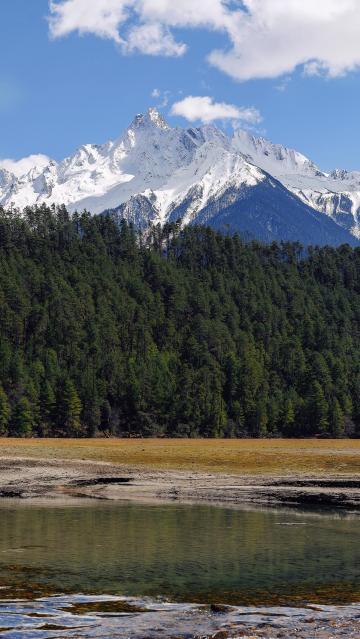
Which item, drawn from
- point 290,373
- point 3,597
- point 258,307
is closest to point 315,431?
point 290,373

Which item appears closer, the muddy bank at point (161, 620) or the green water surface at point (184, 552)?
the muddy bank at point (161, 620)

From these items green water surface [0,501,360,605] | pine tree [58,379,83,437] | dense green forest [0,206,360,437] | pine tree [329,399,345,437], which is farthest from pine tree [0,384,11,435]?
green water surface [0,501,360,605]

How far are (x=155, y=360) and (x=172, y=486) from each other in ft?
304

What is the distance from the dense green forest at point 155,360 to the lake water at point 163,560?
83.9 metres

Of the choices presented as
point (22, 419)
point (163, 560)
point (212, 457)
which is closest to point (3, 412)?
point (22, 419)

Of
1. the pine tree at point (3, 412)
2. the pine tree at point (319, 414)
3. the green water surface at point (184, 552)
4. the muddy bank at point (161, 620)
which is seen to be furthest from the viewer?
the pine tree at point (319, 414)

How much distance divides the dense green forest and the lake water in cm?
8389

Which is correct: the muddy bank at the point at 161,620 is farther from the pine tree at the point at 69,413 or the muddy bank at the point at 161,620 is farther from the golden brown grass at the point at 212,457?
the pine tree at the point at 69,413

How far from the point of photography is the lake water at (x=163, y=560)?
28.0 m

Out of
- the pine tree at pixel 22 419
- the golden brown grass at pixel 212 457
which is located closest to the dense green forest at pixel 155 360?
the pine tree at pixel 22 419

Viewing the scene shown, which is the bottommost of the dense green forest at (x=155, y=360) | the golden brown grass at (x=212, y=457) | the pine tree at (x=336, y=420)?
the golden brown grass at (x=212, y=457)

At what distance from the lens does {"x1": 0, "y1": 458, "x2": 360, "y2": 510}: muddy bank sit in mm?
61250

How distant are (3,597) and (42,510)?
2492 cm

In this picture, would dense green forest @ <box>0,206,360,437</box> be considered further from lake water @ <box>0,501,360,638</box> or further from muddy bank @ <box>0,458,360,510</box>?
lake water @ <box>0,501,360,638</box>
